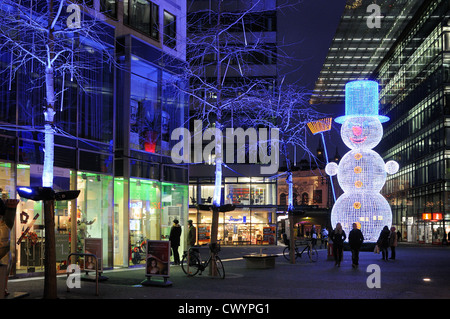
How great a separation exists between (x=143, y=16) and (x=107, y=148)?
21.3 feet

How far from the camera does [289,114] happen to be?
25719 millimetres

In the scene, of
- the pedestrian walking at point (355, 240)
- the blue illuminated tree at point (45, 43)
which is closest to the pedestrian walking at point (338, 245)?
the pedestrian walking at point (355, 240)

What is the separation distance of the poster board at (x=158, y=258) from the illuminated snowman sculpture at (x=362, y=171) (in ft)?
63.0

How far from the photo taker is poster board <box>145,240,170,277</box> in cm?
1481

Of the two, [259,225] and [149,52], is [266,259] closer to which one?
[149,52]

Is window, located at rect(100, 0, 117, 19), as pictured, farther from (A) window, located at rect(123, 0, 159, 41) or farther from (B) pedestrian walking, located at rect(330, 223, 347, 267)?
(B) pedestrian walking, located at rect(330, 223, 347, 267)

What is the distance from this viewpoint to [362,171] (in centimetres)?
3294

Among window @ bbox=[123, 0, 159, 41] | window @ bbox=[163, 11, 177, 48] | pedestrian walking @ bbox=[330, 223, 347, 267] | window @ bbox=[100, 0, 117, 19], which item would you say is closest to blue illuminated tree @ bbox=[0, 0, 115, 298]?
window @ bbox=[100, 0, 117, 19]

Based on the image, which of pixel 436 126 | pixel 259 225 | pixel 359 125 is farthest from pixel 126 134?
pixel 436 126

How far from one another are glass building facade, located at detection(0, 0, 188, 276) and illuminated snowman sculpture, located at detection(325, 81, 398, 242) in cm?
1109

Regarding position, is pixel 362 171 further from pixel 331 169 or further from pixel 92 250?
pixel 92 250

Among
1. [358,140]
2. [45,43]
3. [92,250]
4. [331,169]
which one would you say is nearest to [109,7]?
[45,43]

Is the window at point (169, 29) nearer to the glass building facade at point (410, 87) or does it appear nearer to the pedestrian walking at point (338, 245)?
the pedestrian walking at point (338, 245)

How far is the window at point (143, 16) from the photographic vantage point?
2303 cm
